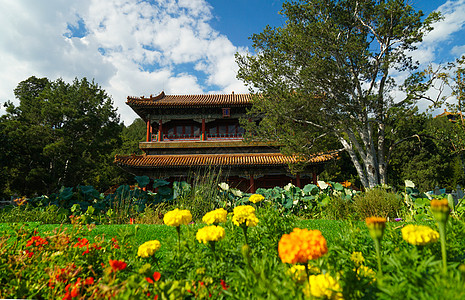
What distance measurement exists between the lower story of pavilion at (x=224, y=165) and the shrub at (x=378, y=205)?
483 cm

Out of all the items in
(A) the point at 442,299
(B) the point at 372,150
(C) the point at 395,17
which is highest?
(C) the point at 395,17

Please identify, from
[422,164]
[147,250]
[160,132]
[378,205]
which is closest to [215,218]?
[147,250]

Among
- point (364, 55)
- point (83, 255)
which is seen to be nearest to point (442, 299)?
point (83, 255)

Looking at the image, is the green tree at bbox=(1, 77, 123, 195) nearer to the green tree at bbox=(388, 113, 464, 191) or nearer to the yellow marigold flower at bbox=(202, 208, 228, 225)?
the yellow marigold flower at bbox=(202, 208, 228, 225)

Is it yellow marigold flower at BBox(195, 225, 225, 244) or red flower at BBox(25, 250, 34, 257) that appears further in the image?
red flower at BBox(25, 250, 34, 257)

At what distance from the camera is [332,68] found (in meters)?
8.43

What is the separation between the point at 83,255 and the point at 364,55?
9741mm

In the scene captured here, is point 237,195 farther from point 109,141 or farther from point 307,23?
point 109,141

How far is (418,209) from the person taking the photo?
16.8ft

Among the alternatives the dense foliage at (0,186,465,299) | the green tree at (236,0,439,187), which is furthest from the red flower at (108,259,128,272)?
the green tree at (236,0,439,187)

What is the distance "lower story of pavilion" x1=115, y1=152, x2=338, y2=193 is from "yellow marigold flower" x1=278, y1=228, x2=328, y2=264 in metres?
9.56

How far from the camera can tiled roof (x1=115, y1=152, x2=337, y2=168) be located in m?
10.8

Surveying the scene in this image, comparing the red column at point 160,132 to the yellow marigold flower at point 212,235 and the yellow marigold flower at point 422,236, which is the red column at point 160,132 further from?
the yellow marigold flower at point 422,236

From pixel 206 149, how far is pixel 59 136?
43.2 ft
